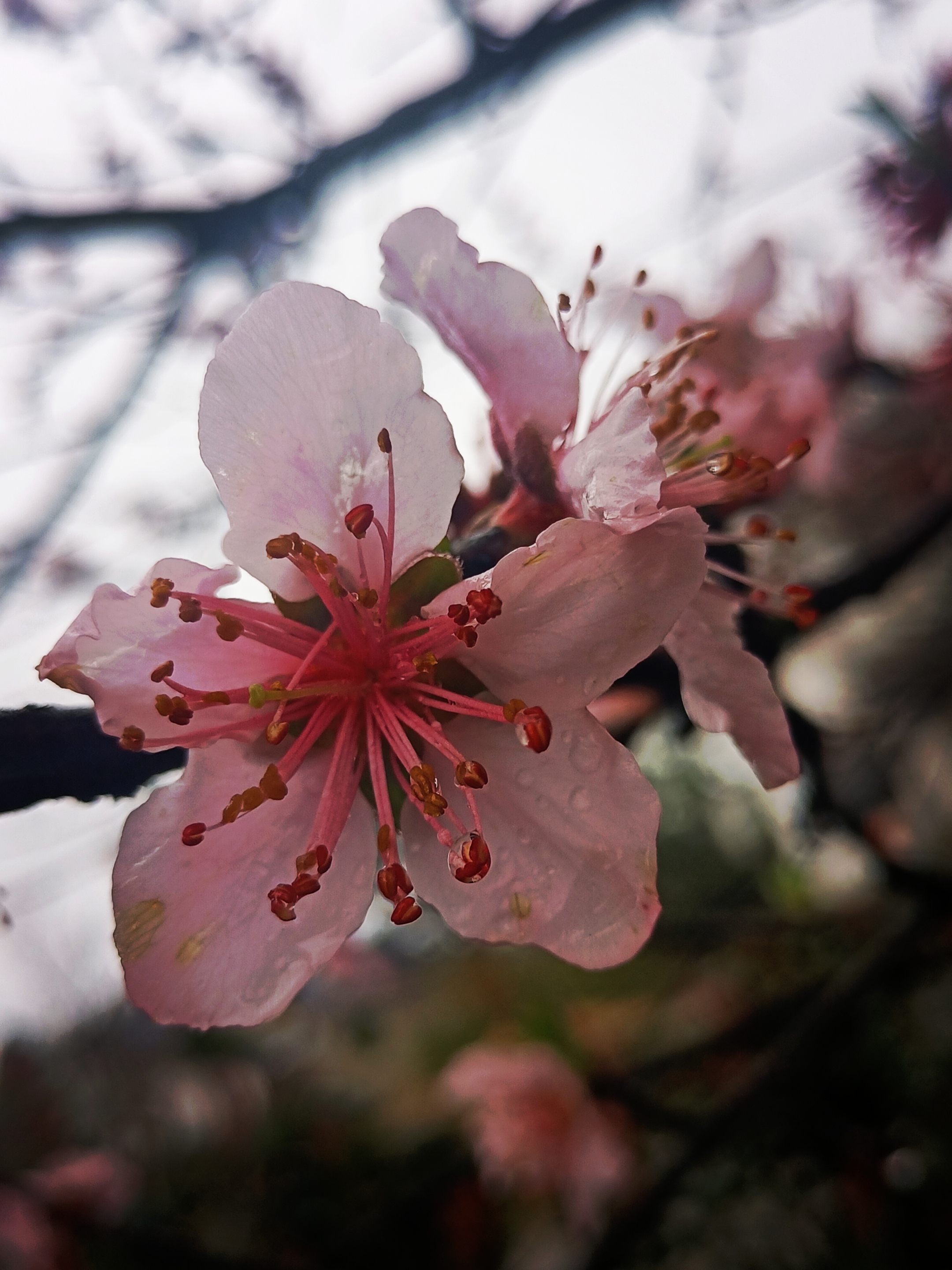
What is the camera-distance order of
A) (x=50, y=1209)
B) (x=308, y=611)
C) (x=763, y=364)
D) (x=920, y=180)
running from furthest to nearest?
1. (x=50, y=1209)
2. (x=920, y=180)
3. (x=763, y=364)
4. (x=308, y=611)

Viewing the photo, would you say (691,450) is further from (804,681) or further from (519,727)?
(804,681)

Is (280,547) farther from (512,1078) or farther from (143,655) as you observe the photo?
(512,1078)

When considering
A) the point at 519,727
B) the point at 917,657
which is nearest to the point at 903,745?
the point at 917,657

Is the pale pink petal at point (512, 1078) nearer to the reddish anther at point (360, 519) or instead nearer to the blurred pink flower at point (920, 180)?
the reddish anther at point (360, 519)

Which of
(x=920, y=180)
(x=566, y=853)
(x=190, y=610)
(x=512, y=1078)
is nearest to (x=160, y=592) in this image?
(x=190, y=610)

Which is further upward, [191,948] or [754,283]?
[191,948]

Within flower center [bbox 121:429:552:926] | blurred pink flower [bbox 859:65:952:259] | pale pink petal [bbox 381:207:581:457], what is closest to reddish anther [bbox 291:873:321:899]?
flower center [bbox 121:429:552:926]

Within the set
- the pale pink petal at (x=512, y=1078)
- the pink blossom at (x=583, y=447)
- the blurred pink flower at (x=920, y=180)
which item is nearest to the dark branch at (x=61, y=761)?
the pink blossom at (x=583, y=447)

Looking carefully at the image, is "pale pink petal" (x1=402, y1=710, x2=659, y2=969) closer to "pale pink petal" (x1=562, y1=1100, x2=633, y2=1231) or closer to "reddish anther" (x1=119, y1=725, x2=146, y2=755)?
"reddish anther" (x1=119, y1=725, x2=146, y2=755)
